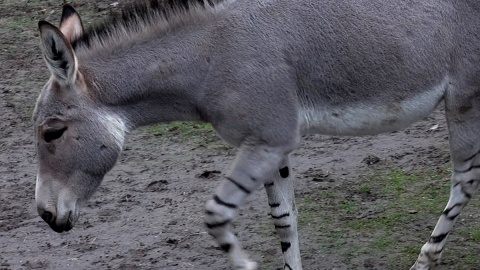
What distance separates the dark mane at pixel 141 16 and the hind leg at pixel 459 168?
5.48 ft

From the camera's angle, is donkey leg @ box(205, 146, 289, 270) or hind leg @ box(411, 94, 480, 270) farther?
hind leg @ box(411, 94, 480, 270)

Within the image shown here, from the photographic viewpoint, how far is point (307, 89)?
575 cm

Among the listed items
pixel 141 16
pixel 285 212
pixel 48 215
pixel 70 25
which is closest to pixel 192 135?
pixel 285 212

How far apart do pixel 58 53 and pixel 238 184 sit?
1.26m

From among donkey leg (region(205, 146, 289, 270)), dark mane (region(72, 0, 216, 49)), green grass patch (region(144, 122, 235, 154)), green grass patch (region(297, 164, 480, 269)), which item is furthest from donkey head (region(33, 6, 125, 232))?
green grass patch (region(144, 122, 235, 154))

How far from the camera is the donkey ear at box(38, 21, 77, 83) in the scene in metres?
5.24

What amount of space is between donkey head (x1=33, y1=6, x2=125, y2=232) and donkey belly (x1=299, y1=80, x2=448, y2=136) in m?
1.16

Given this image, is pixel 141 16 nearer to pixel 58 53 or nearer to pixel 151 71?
pixel 151 71

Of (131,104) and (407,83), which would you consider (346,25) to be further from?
(131,104)

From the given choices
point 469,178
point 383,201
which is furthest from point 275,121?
point 383,201

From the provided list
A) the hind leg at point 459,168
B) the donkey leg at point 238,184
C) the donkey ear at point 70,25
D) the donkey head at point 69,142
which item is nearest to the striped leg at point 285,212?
the donkey leg at point 238,184

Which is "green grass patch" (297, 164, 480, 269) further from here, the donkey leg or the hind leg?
the donkey leg

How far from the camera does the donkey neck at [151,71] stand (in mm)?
5648

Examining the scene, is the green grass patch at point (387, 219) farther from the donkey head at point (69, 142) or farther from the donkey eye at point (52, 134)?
the donkey eye at point (52, 134)
